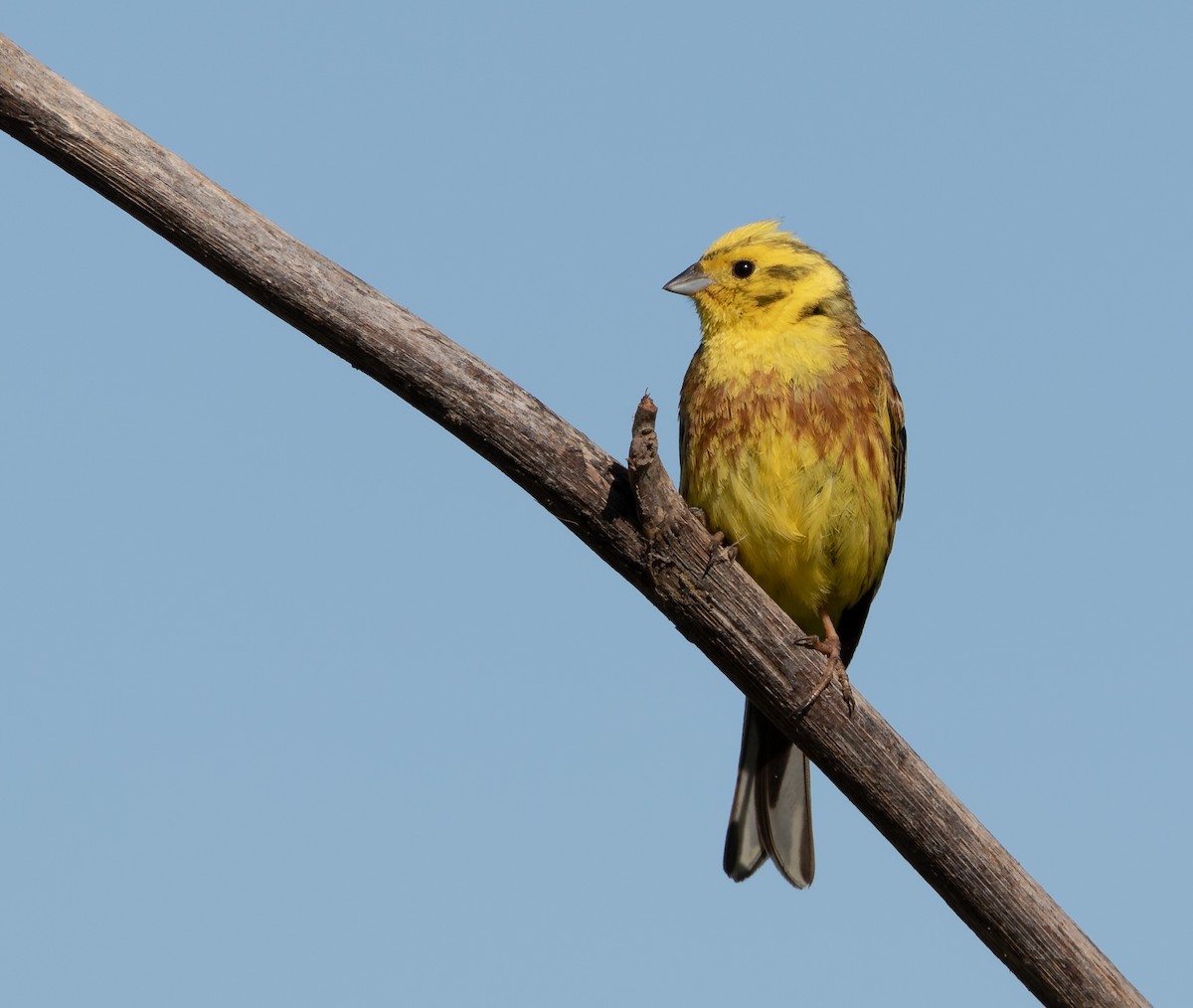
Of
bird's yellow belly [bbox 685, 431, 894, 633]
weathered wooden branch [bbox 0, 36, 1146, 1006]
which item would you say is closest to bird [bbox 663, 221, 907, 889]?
bird's yellow belly [bbox 685, 431, 894, 633]

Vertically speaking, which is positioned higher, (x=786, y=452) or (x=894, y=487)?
(x=894, y=487)

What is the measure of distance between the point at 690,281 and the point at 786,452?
92 cm

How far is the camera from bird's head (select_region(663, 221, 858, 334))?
5.61m

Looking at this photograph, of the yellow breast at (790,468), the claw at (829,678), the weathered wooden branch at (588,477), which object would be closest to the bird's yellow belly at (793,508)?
the yellow breast at (790,468)

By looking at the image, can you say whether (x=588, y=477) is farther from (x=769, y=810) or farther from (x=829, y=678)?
(x=769, y=810)

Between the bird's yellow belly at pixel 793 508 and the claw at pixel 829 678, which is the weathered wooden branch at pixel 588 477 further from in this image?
the bird's yellow belly at pixel 793 508

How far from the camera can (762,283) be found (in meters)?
5.64

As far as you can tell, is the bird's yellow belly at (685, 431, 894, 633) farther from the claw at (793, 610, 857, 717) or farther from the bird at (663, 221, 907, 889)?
the claw at (793, 610, 857, 717)

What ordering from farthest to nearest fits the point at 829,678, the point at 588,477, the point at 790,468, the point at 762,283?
the point at 762,283 < the point at 790,468 < the point at 829,678 < the point at 588,477

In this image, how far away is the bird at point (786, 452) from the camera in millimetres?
5223

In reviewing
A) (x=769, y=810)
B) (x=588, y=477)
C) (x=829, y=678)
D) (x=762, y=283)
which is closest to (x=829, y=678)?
(x=829, y=678)

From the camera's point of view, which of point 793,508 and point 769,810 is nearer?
point 793,508

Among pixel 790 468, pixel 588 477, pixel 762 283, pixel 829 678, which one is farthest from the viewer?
pixel 762 283

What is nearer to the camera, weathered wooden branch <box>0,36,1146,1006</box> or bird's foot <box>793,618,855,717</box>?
weathered wooden branch <box>0,36,1146,1006</box>
